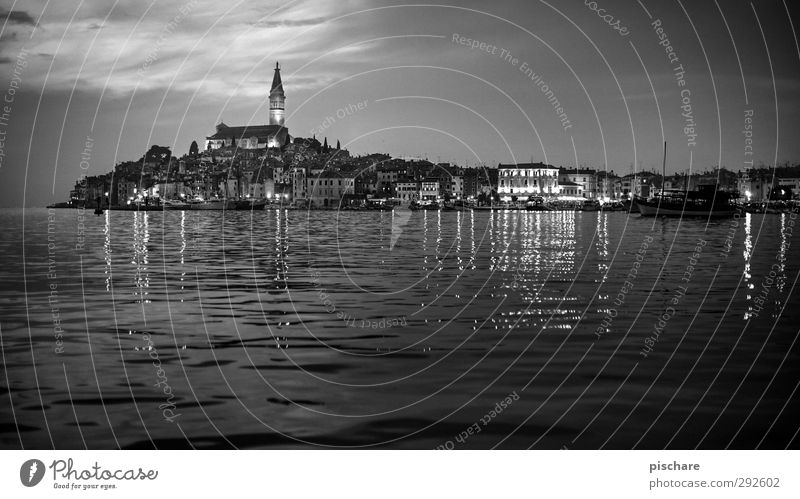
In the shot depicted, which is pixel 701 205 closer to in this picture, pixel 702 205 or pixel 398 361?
pixel 702 205

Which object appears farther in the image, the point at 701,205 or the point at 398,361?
the point at 701,205

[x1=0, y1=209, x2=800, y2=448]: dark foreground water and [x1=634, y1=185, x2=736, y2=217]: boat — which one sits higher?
[x1=634, y1=185, x2=736, y2=217]: boat

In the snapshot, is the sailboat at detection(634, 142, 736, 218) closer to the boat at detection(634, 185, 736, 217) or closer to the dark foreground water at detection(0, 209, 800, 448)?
the boat at detection(634, 185, 736, 217)

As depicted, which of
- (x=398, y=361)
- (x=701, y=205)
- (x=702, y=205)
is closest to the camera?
(x=398, y=361)

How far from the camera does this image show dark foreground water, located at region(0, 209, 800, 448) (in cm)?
717

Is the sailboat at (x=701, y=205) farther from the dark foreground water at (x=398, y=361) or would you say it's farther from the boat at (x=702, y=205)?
the dark foreground water at (x=398, y=361)

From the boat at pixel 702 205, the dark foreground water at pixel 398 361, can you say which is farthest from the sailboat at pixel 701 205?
the dark foreground water at pixel 398 361

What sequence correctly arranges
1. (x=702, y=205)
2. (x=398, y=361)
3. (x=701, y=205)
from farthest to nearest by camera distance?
(x=701, y=205) < (x=702, y=205) < (x=398, y=361)

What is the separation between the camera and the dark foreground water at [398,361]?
23.5 feet

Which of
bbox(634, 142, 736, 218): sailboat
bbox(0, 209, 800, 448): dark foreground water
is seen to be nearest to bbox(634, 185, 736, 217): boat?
bbox(634, 142, 736, 218): sailboat

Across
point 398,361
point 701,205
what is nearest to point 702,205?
point 701,205

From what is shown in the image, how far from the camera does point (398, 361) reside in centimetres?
1013

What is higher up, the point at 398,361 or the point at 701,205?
the point at 701,205
